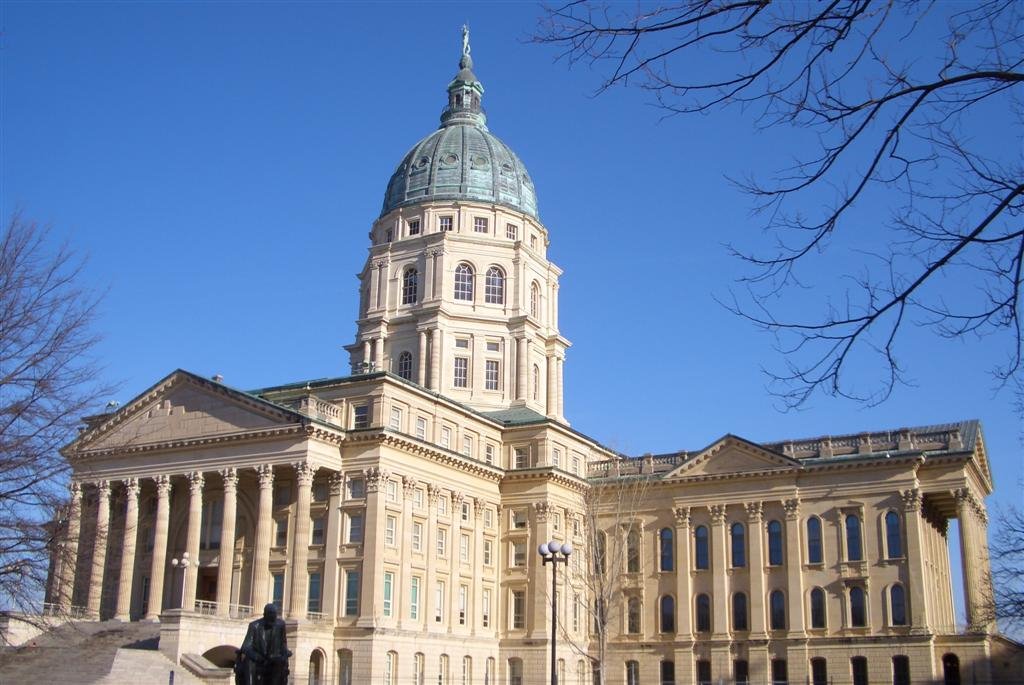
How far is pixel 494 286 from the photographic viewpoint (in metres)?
88.8

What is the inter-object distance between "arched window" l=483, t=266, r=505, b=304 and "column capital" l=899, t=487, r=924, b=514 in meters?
33.9

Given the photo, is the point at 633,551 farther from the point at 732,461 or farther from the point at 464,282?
the point at 464,282

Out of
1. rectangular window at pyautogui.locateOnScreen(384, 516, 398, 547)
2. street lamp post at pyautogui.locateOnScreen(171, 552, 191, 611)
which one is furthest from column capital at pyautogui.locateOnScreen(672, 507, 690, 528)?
street lamp post at pyautogui.locateOnScreen(171, 552, 191, 611)

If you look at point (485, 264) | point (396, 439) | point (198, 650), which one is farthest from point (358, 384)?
point (485, 264)

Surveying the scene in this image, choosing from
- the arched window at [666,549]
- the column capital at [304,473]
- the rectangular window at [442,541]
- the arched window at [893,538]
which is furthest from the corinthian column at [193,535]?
the arched window at [893,538]

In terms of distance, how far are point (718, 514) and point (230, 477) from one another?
3095cm

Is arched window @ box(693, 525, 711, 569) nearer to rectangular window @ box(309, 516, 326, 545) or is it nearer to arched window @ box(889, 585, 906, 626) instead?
arched window @ box(889, 585, 906, 626)

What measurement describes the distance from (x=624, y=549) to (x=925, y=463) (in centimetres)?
2005

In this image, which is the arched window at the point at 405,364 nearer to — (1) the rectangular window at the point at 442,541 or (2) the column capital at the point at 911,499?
(1) the rectangular window at the point at 442,541

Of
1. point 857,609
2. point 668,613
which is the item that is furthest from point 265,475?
point 857,609

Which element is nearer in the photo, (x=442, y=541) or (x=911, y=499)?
(x=911, y=499)

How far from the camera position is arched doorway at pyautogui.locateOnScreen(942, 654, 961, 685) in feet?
215

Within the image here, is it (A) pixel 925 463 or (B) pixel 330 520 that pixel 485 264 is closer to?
(B) pixel 330 520

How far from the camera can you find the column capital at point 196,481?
6525 centimetres
